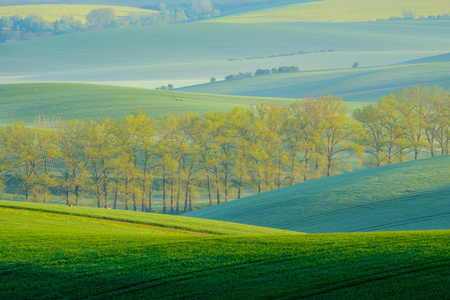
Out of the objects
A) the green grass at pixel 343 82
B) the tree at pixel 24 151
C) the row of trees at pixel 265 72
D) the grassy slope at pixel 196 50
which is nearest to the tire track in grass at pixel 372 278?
the tree at pixel 24 151

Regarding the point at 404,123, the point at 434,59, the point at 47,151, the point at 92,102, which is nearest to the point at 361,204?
the point at 404,123

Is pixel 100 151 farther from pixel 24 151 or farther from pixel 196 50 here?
pixel 196 50

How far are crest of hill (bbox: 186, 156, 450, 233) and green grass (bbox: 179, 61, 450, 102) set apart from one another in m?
59.9

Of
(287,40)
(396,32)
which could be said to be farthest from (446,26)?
(287,40)

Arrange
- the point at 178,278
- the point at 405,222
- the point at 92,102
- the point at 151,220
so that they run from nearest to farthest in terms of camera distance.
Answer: the point at 178,278
the point at 151,220
the point at 405,222
the point at 92,102

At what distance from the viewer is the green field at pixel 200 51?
488 feet

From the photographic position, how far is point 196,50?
178 metres

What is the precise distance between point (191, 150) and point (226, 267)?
41.9 metres

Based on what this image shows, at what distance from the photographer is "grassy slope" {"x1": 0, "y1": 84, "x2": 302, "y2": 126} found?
263 feet

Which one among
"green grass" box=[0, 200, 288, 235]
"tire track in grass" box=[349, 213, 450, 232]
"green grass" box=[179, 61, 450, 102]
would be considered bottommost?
"tire track in grass" box=[349, 213, 450, 232]

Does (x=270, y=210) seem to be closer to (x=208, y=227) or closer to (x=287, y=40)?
(x=208, y=227)

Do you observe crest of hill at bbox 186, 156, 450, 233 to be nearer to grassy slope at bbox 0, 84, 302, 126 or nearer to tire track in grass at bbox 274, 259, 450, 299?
tire track in grass at bbox 274, 259, 450, 299

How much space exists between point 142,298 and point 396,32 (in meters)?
196

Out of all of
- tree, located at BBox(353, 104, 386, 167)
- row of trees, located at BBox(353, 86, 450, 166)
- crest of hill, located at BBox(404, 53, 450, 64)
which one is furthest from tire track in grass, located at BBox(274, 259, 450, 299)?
crest of hill, located at BBox(404, 53, 450, 64)
